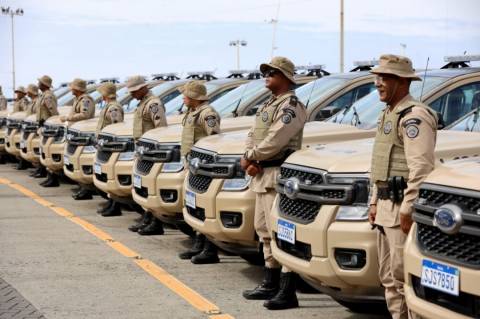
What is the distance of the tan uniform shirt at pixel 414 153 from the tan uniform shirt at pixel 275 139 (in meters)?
1.58

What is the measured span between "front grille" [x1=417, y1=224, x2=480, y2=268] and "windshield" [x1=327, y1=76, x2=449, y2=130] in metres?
3.63

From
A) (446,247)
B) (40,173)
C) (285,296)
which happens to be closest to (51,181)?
(40,173)

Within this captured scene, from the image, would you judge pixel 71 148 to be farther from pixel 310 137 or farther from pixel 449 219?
pixel 449 219

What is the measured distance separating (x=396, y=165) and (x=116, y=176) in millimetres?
5950

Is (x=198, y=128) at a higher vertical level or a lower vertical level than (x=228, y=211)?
higher

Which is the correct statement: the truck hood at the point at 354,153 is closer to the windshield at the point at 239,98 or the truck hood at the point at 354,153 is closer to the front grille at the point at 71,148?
the windshield at the point at 239,98

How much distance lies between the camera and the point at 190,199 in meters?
8.16

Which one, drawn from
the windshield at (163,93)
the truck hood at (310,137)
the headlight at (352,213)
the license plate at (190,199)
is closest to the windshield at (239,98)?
the truck hood at (310,137)

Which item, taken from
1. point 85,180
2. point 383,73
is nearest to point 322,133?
point 383,73

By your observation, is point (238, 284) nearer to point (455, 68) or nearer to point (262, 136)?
point (262, 136)

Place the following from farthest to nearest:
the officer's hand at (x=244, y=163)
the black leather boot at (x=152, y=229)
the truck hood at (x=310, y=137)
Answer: the black leather boot at (x=152, y=229) < the truck hood at (x=310, y=137) < the officer's hand at (x=244, y=163)

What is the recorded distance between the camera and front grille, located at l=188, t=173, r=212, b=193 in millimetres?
7951

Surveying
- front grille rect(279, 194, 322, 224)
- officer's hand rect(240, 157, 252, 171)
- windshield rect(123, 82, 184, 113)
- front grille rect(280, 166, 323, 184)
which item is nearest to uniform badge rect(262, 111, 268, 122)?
officer's hand rect(240, 157, 252, 171)

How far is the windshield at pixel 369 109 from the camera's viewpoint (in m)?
8.34
